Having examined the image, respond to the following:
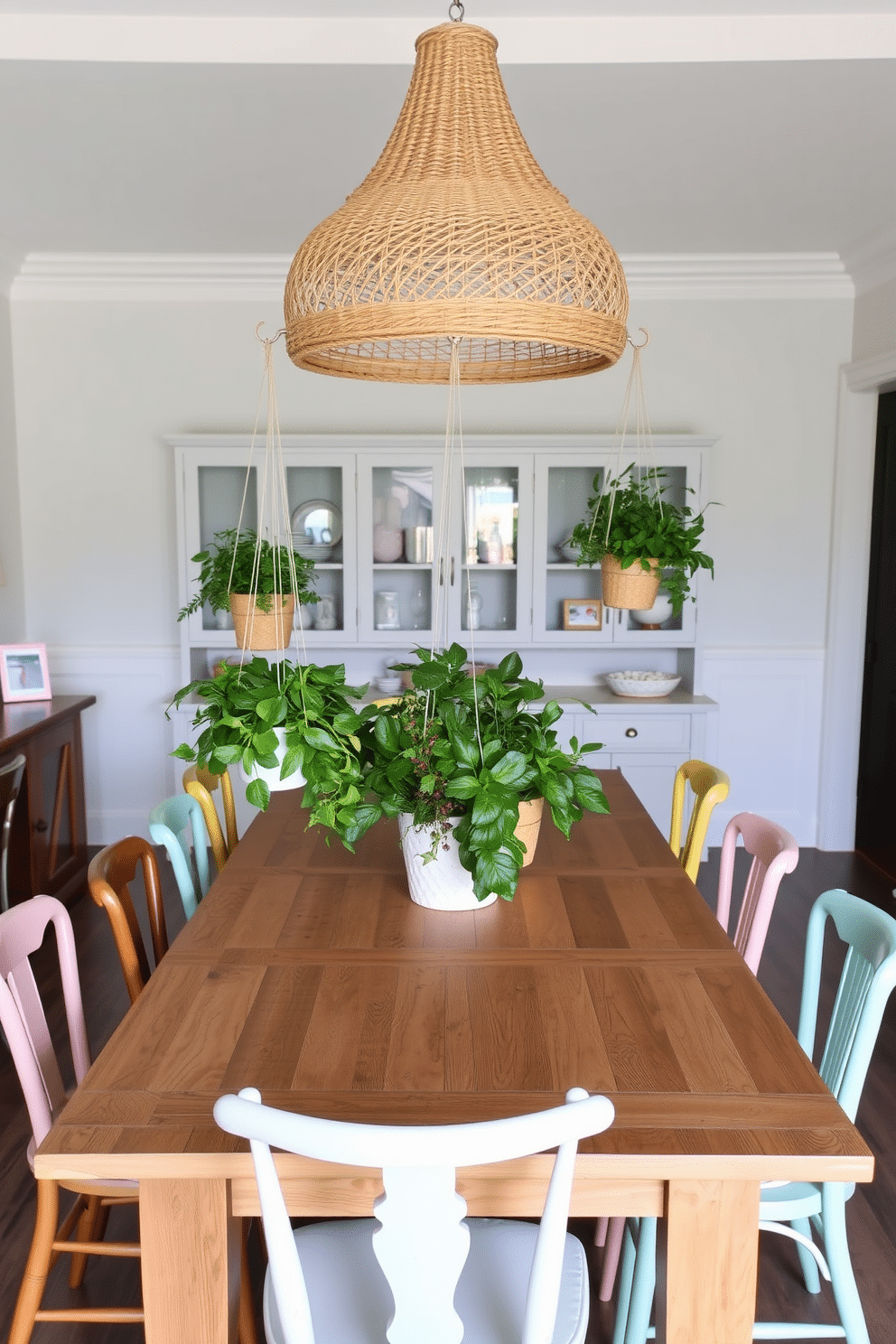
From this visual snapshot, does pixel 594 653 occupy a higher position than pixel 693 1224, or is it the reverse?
pixel 594 653

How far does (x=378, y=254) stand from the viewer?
5.38ft

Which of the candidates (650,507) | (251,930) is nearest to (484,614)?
(650,507)

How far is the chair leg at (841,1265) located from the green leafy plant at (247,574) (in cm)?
226

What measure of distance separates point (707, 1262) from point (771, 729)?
13.1 ft

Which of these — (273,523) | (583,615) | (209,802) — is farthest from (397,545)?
(209,802)

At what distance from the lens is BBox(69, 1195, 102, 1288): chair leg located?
2125mm

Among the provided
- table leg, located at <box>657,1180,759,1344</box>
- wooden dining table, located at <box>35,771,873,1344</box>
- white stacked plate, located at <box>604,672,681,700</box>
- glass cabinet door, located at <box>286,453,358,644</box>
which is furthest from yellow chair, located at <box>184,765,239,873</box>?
white stacked plate, located at <box>604,672,681,700</box>

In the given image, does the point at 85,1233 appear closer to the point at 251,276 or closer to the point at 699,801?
the point at 699,801

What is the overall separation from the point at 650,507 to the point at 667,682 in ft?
5.44

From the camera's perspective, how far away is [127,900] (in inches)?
88.7

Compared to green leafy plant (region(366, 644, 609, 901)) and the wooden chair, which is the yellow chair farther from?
green leafy plant (region(366, 644, 609, 901))

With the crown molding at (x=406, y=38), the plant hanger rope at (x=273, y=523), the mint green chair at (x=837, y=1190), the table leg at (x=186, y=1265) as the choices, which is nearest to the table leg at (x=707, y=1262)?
the mint green chair at (x=837, y=1190)

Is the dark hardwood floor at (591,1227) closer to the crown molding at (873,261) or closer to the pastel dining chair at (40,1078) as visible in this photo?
the pastel dining chair at (40,1078)

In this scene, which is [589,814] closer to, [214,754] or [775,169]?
[214,754]
